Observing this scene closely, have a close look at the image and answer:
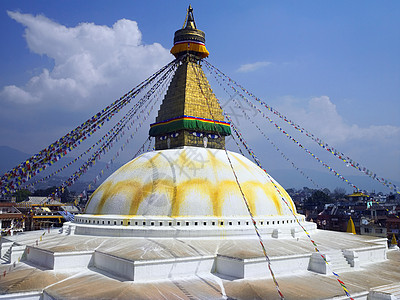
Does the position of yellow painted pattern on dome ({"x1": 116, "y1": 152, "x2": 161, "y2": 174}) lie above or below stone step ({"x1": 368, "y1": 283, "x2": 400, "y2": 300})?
above

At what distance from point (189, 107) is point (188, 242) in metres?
6.24

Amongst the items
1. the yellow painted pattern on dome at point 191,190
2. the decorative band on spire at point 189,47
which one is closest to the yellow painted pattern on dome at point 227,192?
the yellow painted pattern on dome at point 191,190

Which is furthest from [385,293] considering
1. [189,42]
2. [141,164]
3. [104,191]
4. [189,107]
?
[189,42]

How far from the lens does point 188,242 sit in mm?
11070

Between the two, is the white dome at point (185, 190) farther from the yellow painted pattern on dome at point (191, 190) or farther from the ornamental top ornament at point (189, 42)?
the ornamental top ornament at point (189, 42)

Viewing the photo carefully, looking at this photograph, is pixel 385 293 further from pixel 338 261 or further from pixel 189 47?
pixel 189 47

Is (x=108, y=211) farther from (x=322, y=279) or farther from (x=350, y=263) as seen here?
(x=350, y=263)

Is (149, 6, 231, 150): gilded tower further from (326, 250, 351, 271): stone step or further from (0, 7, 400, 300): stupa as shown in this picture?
(326, 250, 351, 271): stone step

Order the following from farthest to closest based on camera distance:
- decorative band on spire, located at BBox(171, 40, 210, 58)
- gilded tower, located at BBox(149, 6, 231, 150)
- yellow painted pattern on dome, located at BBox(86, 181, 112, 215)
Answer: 1. decorative band on spire, located at BBox(171, 40, 210, 58)
2. gilded tower, located at BBox(149, 6, 231, 150)
3. yellow painted pattern on dome, located at BBox(86, 181, 112, 215)

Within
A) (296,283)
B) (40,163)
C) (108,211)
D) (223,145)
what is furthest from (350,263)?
(40,163)

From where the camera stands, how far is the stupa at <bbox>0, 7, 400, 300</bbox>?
351 inches

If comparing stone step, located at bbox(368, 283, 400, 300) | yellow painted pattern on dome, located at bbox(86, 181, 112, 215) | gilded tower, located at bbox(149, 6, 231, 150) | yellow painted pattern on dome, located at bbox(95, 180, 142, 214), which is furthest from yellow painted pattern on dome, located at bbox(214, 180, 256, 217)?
stone step, located at bbox(368, 283, 400, 300)

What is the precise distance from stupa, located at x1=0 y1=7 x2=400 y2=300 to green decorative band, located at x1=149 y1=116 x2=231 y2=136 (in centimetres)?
5

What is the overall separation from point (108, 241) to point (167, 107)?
6.76m
